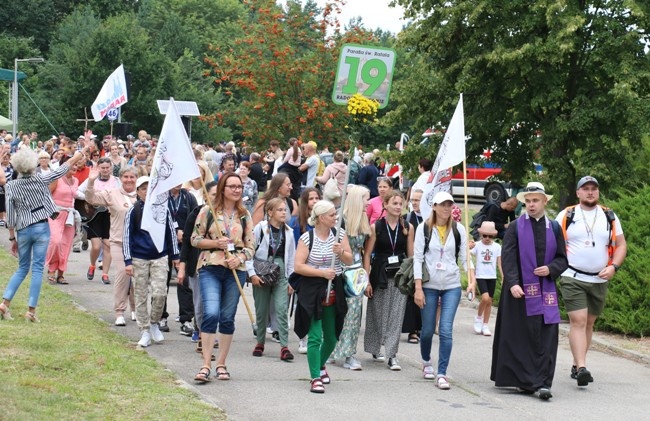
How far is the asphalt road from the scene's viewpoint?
8.88 metres

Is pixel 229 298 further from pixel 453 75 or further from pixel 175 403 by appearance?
pixel 453 75

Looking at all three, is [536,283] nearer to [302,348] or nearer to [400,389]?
Result: [400,389]

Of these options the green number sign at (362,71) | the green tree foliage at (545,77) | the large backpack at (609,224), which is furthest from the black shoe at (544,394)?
the green tree foliage at (545,77)

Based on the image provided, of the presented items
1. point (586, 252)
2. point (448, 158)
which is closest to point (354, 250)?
point (448, 158)

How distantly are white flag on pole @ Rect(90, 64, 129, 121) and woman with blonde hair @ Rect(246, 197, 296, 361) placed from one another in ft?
55.0

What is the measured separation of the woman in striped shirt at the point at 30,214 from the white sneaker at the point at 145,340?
4.45ft

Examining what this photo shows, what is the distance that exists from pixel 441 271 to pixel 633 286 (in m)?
4.54

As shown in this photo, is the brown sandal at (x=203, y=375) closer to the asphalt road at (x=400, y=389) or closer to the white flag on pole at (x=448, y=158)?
the asphalt road at (x=400, y=389)

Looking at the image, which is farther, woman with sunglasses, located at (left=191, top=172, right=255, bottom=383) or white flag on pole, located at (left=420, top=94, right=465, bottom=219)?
white flag on pole, located at (left=420, top=94, right=465, bottom=219)

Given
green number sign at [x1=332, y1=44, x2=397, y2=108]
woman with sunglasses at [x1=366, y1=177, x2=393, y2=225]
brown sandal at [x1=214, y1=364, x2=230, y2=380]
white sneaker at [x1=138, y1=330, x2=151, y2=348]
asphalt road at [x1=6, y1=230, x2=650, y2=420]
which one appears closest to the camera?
asphalt road at [x1=6, y1=230, x2=650, y2=420]

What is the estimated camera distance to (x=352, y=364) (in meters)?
10.9

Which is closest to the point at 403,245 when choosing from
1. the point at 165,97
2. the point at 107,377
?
the point at 107,377

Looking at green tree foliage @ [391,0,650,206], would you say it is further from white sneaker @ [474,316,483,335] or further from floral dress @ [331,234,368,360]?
floral dress @ [331,234,368,360]

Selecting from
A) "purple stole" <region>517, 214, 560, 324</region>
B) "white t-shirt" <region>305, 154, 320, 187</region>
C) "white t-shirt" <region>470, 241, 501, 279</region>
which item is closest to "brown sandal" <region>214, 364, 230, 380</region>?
"purple stole" <region>517, 214, 560, 324</region>
